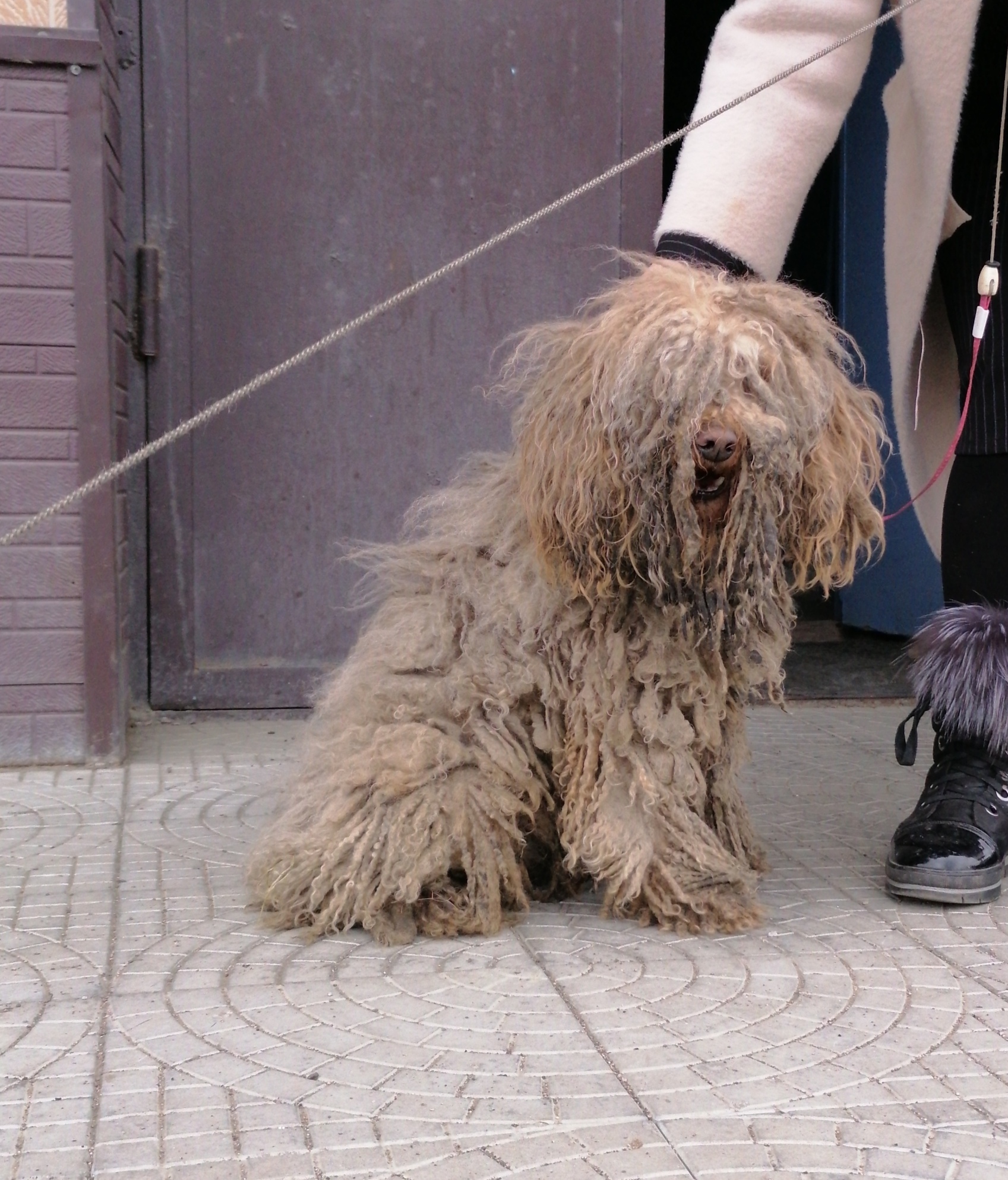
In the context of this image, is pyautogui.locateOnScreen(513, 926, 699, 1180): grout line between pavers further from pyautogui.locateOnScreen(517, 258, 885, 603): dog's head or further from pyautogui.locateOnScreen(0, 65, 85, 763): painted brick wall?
pyautogui.locateOnScreen(0, 65, 85, 763): painted brick wall

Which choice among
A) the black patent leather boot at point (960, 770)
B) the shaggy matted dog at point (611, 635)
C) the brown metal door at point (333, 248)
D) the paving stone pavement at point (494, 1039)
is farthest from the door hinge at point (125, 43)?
the black patent leather boot at point (960, 770)

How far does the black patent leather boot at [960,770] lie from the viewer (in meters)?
2.61

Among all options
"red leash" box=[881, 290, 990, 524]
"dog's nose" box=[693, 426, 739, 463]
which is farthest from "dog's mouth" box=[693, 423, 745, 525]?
"red leash" box=[881, 290, 990, 524]

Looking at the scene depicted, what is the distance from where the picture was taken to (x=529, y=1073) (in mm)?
1840

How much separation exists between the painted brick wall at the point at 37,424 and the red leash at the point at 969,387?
94.3 inches

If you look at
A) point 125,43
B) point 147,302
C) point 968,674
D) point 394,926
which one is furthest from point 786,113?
point 125,43

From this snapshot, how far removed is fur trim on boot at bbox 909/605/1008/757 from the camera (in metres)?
2.74

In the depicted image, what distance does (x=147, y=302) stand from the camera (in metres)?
4.20

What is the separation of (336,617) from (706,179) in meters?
2.38

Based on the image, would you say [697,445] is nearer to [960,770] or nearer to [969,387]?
[969,387]

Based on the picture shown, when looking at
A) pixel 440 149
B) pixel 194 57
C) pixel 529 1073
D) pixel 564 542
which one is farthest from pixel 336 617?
pixel 529 1073

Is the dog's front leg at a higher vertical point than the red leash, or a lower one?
lower

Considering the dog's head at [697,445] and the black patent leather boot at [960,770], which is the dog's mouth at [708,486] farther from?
the black patent leather boot at [960,770]

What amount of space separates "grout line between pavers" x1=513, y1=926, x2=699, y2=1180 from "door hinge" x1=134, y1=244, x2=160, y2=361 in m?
2.64
